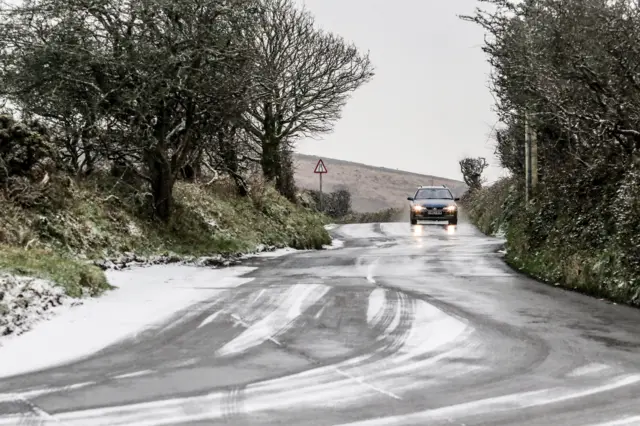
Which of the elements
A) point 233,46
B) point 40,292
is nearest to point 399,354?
point 40,292

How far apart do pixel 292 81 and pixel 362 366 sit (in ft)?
90.9

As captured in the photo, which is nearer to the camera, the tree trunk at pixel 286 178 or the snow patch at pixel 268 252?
the snow patch at pixel 268 252

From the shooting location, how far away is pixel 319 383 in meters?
6.50

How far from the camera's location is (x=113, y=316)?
10102 mm

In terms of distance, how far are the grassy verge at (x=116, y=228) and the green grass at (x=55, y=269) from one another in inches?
0.7

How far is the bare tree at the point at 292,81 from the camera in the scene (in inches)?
1324

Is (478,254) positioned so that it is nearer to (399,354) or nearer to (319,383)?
(399,354)

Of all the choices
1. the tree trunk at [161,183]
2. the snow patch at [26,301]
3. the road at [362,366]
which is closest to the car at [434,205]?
the tree trunk at [161,183]

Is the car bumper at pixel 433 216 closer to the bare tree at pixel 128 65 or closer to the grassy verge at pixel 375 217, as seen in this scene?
the grassy verge at pixel 375 217

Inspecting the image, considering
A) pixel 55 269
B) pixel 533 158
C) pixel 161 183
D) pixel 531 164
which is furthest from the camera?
pixel 531 164

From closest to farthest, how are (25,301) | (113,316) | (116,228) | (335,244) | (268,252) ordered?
(25,301), (113,316), (116,228), (268,252), (335,244)

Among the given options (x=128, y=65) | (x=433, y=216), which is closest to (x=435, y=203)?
(x=433, y=216)

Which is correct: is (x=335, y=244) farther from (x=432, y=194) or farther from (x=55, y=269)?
(x=55, y=269)

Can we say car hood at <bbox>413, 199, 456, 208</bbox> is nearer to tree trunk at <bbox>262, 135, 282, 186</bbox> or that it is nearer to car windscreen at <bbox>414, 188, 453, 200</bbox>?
car windscreen at <bbox>414, 188, 453, 200</bbox>
